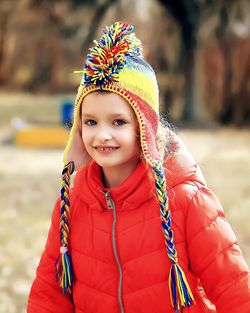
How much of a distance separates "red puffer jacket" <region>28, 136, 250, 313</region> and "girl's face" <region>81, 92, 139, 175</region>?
0.10 metres

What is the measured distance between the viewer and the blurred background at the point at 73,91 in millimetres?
5324

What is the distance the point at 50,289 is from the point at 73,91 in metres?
19.8

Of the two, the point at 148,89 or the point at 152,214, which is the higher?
the point at 148,89

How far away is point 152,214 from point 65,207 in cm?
32

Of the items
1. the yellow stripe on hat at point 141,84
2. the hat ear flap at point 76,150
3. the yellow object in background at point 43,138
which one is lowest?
the yellow object in background at point 43,138

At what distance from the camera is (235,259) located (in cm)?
208

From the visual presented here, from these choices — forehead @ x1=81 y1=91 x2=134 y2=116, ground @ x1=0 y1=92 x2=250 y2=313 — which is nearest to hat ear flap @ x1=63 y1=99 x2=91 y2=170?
forehead @ x1=81 y1=91 x2=134 y2=116

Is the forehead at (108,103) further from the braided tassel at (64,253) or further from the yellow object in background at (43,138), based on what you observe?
the yellow object in background at (43,138)

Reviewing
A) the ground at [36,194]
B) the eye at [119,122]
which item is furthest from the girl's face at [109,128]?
the ground at [36,194]

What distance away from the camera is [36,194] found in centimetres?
653

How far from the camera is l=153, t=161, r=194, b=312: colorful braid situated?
206 centimetres

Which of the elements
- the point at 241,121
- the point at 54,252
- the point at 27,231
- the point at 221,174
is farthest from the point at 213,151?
the point at 54,252

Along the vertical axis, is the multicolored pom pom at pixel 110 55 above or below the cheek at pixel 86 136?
above

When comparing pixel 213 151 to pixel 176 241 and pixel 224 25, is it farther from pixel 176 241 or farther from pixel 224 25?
pixel 176 241
